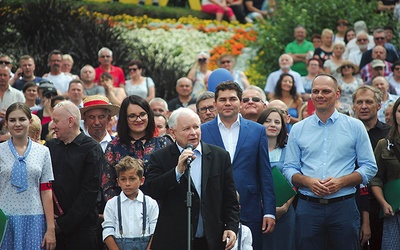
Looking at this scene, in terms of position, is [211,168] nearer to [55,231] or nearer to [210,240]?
[210,240]

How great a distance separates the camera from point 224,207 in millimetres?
9719

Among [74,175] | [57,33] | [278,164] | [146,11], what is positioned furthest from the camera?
[146,11]

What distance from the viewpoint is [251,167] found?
10.8 metres

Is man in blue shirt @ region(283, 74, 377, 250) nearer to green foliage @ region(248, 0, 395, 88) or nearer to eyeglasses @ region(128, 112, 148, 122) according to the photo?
eyeglasses @ region(128, 112, 148, 122)

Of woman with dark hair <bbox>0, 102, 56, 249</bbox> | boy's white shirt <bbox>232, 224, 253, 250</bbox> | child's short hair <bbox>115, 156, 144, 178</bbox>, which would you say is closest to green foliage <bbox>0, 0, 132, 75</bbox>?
woman with dark hair <bbox>0, 102, 56, 249</bbox>

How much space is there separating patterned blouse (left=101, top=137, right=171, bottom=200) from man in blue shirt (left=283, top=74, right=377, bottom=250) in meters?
1.60

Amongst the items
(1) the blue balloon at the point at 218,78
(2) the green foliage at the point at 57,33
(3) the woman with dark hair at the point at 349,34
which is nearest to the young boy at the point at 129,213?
(1) the blue balloon at the point at 218,78

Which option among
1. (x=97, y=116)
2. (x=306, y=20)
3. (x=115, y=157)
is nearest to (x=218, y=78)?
(x=97, y=116)

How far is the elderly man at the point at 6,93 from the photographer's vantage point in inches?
645

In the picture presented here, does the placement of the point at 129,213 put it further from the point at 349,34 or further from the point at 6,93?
the point at 349,34

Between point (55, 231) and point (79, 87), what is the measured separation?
5630mm

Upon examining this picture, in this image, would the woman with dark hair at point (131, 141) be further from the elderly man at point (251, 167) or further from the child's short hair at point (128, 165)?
the elderly man at point (251, 167)

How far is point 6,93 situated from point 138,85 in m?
3.72

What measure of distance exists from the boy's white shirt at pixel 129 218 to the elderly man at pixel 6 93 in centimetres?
639
